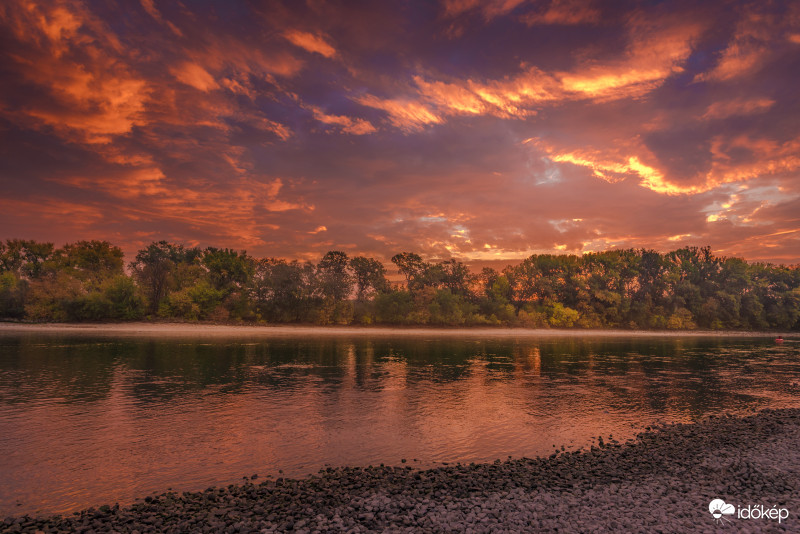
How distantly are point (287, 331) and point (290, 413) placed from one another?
76563mm

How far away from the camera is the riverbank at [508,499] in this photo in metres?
9.23

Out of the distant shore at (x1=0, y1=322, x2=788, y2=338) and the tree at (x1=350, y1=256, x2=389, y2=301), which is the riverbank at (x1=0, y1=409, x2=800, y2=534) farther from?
the tree at (x1=350, y1=256, x2=389, y2=301)

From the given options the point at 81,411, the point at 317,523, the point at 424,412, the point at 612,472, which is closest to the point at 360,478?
the point at 317,523

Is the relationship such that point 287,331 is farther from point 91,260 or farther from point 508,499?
point 508,499

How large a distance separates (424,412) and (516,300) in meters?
104

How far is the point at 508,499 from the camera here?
421 inches
